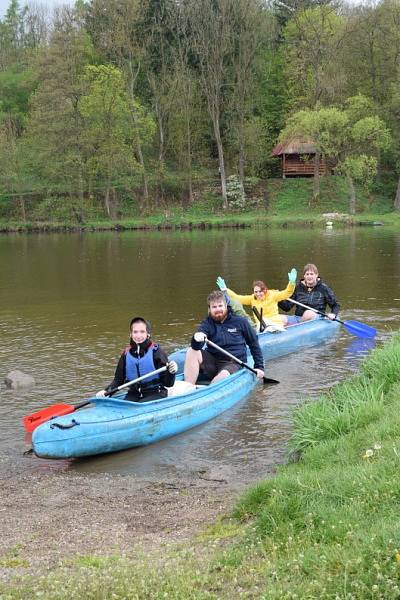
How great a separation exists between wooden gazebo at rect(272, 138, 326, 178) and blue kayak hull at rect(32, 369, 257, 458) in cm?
4112

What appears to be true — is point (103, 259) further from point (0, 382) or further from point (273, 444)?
point (273, 444)

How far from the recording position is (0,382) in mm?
9961

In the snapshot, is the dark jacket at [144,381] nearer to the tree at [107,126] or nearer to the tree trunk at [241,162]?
the tree at [107,126]

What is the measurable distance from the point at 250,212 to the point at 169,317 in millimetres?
30008

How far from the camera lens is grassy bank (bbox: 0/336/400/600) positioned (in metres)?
3.39

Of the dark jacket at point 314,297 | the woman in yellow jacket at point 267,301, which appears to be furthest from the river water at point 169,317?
the woman in yellow jacket at point 267,301

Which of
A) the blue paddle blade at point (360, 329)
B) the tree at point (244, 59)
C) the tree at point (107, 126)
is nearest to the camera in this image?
the blue paddle blade at point (360, 329)

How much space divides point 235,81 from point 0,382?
41.8 meters

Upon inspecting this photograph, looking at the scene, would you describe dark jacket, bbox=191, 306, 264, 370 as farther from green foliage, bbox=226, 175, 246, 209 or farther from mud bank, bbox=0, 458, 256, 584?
green foliage, bbox=226, 175, 246, 209

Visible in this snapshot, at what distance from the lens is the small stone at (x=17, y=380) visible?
9.67 meters

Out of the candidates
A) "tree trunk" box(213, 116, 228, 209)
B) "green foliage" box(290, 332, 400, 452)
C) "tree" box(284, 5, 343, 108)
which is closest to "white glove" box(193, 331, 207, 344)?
"green foliage" box(290, 332, 400, 452)

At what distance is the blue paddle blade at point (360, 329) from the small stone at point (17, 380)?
6.23 m

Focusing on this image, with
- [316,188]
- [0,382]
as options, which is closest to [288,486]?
[0,382]

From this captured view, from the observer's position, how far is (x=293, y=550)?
3.79 meters
